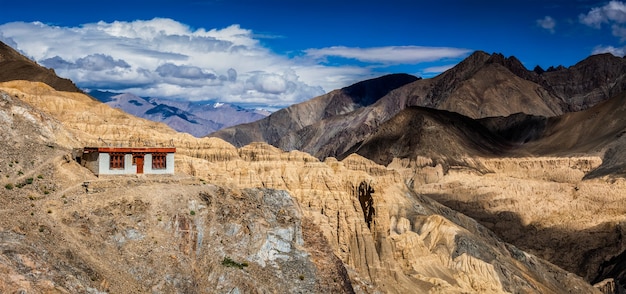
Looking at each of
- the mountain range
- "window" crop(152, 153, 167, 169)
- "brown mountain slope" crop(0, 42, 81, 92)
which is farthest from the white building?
"brown mountain slope" crop(0, 42, 81, 92)

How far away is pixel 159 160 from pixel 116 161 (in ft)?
13.1

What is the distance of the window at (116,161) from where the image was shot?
201 ft

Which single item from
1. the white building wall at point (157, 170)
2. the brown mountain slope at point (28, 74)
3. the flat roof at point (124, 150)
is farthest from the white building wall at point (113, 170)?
the brown mountain slope at point (28, 74)

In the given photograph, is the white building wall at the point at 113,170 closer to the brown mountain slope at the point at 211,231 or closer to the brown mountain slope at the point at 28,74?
the brown mountain slope at the point at 211,231

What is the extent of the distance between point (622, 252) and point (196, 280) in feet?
384

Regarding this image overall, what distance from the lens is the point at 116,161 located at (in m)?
61.6

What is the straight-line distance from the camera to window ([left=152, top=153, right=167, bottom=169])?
6406 cm

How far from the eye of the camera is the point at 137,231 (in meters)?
50.3

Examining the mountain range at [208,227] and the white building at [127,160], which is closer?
the mountain range at [208,227]

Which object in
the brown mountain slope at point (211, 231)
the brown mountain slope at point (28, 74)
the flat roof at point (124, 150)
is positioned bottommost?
the brown mountain slope at point (211, 231)

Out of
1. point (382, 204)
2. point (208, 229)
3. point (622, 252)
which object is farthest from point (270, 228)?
point (622, 252)

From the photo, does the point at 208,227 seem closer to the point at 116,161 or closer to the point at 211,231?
the point at 211,231

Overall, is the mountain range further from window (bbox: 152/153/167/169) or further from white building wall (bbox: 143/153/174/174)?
window (bbox: 152/153/167/169)

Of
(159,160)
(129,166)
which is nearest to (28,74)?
(159,160)
